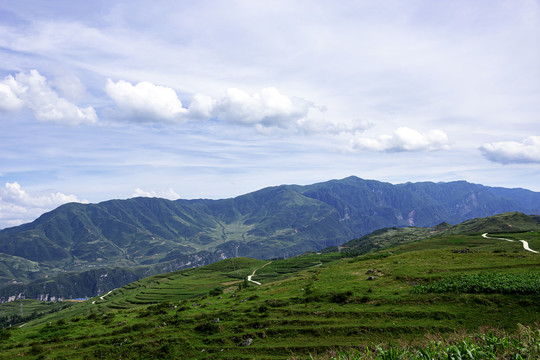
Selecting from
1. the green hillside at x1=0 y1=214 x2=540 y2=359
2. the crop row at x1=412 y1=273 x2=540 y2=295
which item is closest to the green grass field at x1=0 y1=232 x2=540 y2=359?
the green hillside at x1=0 y1=214 x2=540 y2=359

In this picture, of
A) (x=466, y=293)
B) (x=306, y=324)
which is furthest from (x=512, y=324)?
(x=306, y=324)

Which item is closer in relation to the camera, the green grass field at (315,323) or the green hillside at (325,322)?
the green grass field at (315,323)

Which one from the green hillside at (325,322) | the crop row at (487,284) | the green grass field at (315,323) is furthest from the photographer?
the crop row at (487,284)

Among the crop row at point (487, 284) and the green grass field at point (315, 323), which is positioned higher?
the crop row at point (487, 284)

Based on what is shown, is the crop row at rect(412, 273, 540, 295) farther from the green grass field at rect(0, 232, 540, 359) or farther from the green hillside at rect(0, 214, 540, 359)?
the green grass field at rect(0, 232, 540, 359)

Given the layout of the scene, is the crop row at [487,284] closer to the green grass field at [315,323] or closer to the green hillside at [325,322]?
the green hillside at [325,322]

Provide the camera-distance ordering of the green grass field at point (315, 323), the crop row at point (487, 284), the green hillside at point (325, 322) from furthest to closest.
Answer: the crop row at point (487, 284)
the green hillside at point (325, 322)
the green grass field at point (315, 323)

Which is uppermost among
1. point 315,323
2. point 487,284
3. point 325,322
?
point 487,284

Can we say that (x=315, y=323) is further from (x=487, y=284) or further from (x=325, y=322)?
(x=487, y=284)

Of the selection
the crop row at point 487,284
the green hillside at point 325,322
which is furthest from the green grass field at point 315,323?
the crop row at point 487,284

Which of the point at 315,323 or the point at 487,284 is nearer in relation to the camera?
the point at 315,323

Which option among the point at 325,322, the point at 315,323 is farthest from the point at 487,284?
the point at 315,323

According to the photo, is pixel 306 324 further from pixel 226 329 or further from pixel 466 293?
pixel 466 293

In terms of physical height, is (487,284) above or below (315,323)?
above
